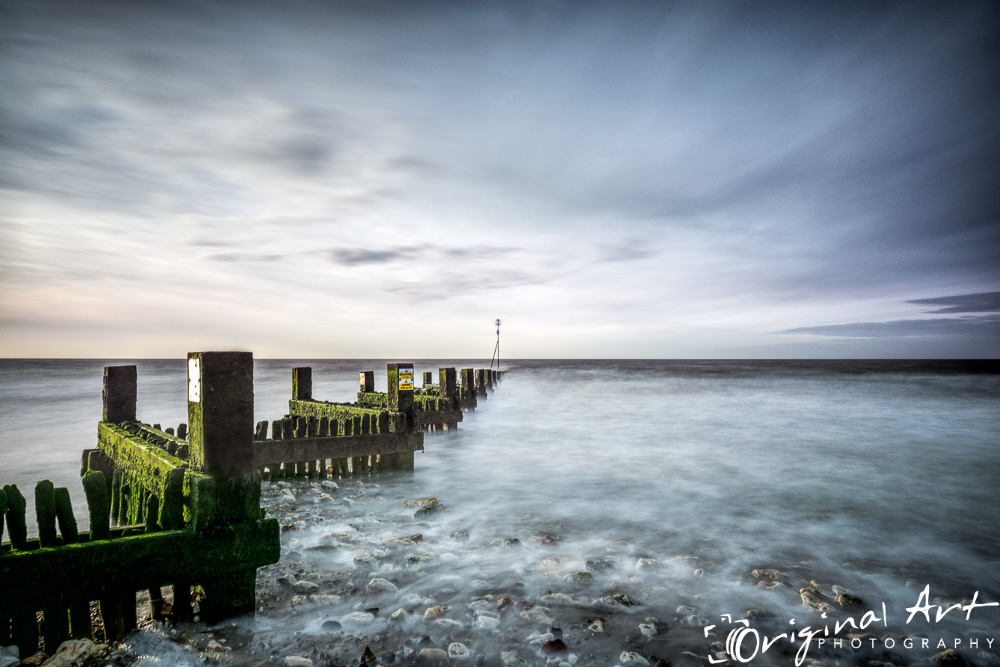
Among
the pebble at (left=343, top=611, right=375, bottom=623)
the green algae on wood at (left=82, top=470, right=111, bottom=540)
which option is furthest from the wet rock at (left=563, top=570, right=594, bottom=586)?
the green algae on wood at (left=82, top=470, right=111, bottom=540)

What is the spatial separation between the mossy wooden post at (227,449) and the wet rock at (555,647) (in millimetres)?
2570

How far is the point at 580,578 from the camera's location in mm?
5754

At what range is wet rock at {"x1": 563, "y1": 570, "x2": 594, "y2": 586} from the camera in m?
5.67

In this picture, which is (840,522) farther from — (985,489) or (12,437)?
(12,437)

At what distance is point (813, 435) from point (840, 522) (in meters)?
13.1

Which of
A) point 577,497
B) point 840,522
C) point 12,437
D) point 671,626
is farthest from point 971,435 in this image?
point 12,437

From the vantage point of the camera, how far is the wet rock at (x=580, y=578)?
5.67 meters

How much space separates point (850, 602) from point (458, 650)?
406cm

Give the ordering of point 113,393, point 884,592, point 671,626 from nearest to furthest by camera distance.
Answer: point 671,626, point 884,592, point 113,393

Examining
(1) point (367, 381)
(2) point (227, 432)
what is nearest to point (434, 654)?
(2) point (227, 432)

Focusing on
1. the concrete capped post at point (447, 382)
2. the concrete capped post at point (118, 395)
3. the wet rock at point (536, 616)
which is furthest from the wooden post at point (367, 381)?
the wet rock at point (536, 616)

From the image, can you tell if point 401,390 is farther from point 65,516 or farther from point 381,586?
point 65,516

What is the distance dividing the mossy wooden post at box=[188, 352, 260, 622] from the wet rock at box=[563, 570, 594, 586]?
319 cm

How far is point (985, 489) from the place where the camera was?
1134 centimetres
